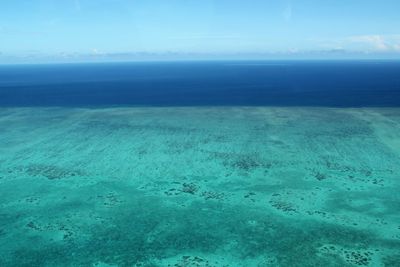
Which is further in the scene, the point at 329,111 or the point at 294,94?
the point at 294,94

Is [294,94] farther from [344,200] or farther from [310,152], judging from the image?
[344,200]

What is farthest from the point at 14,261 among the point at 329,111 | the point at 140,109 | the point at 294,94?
the point at 294,94

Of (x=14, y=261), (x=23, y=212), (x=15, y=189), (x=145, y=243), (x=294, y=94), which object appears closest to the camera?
(x=14, y=261)

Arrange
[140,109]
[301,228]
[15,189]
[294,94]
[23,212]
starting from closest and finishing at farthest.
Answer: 1. [301,228]
2. [23,212]
3. [15,189]
4. [140,109]
5. [294,94]
